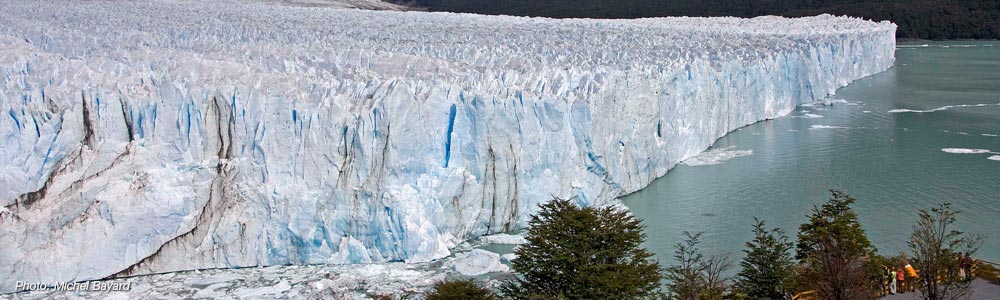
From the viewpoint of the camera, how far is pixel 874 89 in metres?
22.8

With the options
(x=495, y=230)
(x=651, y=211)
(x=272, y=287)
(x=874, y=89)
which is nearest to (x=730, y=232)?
(x=651, y=211)

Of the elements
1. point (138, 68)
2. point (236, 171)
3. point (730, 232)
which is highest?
point (138, 68)

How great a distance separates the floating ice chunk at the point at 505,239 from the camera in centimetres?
994

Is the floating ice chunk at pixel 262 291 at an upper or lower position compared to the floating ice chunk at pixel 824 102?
lower

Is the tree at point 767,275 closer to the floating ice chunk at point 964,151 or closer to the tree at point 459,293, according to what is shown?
the tree at point 459,293

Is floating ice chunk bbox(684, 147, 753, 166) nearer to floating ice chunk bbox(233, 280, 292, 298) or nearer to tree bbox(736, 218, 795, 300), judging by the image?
tree bbox(736, 218, 795, 300)

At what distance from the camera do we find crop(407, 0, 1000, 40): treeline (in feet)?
131

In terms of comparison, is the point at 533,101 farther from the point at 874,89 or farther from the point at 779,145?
the point at 874,89

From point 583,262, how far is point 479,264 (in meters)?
2.50

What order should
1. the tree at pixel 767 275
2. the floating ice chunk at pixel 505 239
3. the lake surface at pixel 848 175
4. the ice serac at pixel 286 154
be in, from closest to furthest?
the tree at pixel 767 275 < the ice serac at pixel 286 154 < the floating ice chunk at pixel 505 239 < the lake surface at pixel 848 175

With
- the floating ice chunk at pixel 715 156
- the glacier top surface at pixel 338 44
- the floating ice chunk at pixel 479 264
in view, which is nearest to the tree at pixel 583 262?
the floating ice chunk at pixel 479 264

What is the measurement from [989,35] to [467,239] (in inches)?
1428

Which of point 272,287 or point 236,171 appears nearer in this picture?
point 272,287

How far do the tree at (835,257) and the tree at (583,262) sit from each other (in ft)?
3.97
